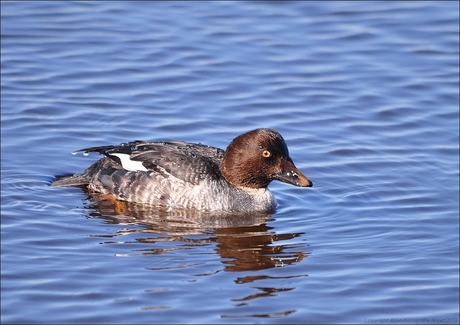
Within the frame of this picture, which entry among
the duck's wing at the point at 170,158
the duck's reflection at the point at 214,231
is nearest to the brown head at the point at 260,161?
the duck's wing at the point at 170,158

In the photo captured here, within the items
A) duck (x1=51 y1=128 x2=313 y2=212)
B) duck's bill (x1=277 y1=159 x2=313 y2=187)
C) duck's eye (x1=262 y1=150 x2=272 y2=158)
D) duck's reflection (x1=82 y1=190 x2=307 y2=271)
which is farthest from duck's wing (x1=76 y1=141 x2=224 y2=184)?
duck's bill (x1=277 y1=159 x2=313 y2=187)

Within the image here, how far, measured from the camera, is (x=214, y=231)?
37.9 ft

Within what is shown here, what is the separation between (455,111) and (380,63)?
6.90 feet

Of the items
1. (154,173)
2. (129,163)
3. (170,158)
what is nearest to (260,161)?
(170,158)

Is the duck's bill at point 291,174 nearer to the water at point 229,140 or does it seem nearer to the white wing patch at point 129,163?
the water at point 229,140

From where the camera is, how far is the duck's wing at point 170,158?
12.2 metres

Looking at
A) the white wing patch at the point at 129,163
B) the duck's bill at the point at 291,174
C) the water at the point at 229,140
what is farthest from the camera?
the white wing patch at the point at 129,163

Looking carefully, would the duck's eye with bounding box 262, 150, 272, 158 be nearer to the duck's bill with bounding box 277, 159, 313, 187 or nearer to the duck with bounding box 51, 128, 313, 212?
the duck with bounding box 51, 128, 313, 212

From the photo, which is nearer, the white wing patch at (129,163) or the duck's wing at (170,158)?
the duck's wing at (170,158)

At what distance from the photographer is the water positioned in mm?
9641

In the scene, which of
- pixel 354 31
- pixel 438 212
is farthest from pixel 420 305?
pixel 354 31

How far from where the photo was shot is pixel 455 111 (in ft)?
50.4

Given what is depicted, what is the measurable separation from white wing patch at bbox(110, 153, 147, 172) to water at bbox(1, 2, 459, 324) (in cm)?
52

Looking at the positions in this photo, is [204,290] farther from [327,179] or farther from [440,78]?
[440,78]
